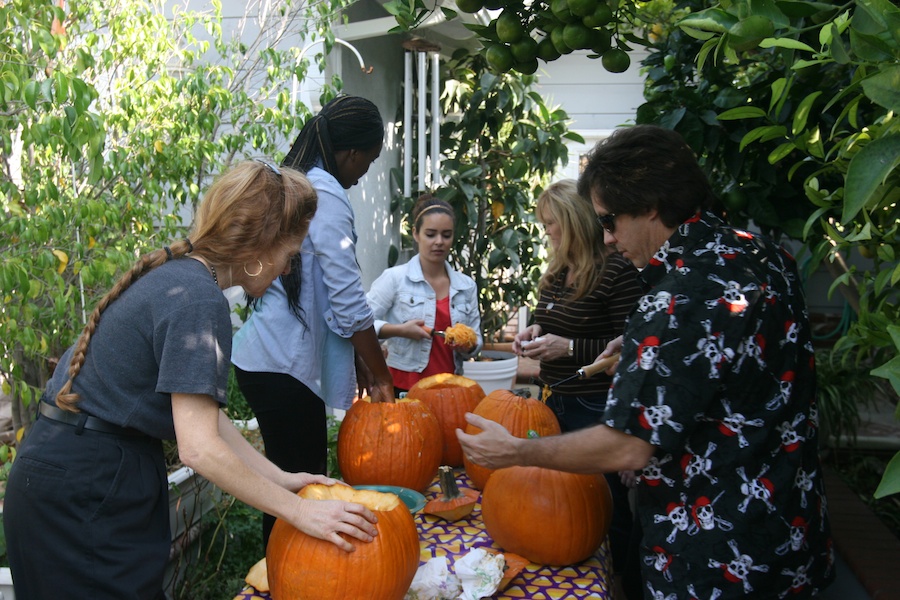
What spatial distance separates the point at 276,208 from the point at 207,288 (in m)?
0.27

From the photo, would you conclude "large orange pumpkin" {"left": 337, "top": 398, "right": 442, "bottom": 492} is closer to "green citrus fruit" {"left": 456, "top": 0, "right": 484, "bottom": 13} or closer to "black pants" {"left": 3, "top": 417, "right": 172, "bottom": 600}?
"black pants" {"left": 3, "top": 417, "right": 172, "bottom": 600}

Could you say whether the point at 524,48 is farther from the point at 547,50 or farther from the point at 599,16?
the point at 599,16

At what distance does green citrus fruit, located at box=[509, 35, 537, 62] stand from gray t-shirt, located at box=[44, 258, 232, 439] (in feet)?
3.25

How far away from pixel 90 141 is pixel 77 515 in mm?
1119

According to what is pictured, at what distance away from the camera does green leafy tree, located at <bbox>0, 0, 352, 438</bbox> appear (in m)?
2.50

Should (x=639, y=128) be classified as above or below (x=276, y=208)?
above

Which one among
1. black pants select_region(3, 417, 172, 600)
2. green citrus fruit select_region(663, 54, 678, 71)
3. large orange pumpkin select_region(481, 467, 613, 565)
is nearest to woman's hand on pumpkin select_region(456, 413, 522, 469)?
large orange pumpkin select_region(481, 467, 613, 565)

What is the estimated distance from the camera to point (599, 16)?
1.81 meters

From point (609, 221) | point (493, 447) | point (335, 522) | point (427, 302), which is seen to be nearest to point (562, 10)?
point (609, 221)

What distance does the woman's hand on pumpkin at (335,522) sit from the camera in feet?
5.91

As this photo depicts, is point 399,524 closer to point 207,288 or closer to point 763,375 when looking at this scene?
point 207,288

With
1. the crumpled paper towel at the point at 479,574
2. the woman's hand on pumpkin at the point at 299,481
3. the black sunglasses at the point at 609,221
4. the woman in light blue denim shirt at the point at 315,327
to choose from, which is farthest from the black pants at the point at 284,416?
the black sunglasses at the point at 609,221

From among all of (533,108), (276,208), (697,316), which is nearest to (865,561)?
(697,316)

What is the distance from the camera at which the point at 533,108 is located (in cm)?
744
